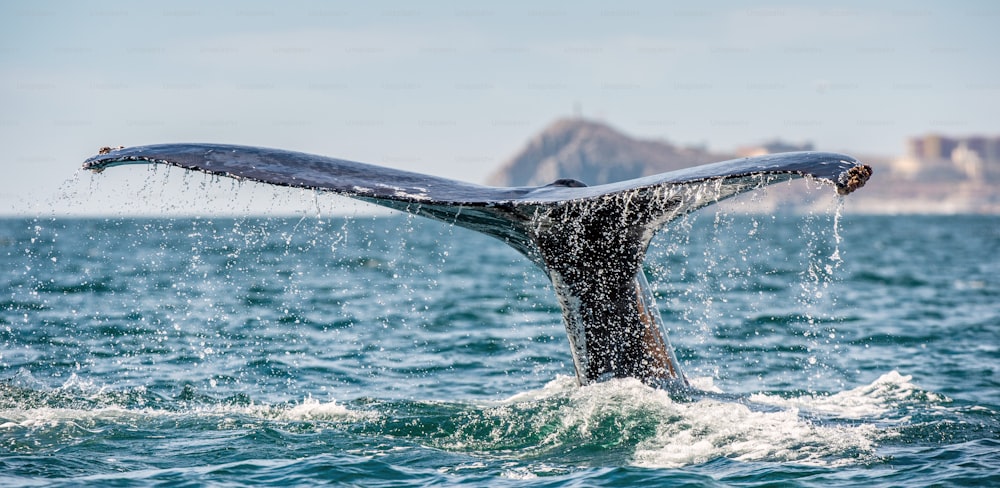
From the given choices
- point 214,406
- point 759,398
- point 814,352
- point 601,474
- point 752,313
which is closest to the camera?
point 601,474

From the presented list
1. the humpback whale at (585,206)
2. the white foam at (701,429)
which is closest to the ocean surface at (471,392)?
the white foam at (701,429)

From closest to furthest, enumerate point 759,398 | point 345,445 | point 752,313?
point 345,445, point 759,398, point 752,313

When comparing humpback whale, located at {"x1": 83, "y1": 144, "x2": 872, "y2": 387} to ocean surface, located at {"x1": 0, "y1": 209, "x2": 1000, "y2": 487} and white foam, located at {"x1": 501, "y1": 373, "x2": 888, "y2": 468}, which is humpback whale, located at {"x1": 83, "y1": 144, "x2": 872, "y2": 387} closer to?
white foam, located at {"x1": 501, "y1": 373, "x2": 888, "y2": 468}

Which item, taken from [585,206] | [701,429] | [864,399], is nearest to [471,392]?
[701,429]

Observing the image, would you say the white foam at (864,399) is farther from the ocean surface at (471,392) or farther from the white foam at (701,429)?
the white foam at (701,429)

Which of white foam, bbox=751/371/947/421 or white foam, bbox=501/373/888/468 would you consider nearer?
white foam, bbox=501/373/888/468

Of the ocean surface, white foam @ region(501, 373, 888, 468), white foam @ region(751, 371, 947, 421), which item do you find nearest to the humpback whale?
white foam @ region(501, 373, 888, 468)

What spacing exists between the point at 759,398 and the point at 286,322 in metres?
8.46

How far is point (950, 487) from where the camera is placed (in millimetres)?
6105

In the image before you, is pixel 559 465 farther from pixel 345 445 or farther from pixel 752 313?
pixel 752 313

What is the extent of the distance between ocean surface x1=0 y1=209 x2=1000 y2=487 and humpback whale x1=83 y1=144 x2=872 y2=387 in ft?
0.87

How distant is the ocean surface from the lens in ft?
21.7

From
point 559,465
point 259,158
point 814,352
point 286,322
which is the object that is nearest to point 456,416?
point 559,465

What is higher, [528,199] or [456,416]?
[528,199]
